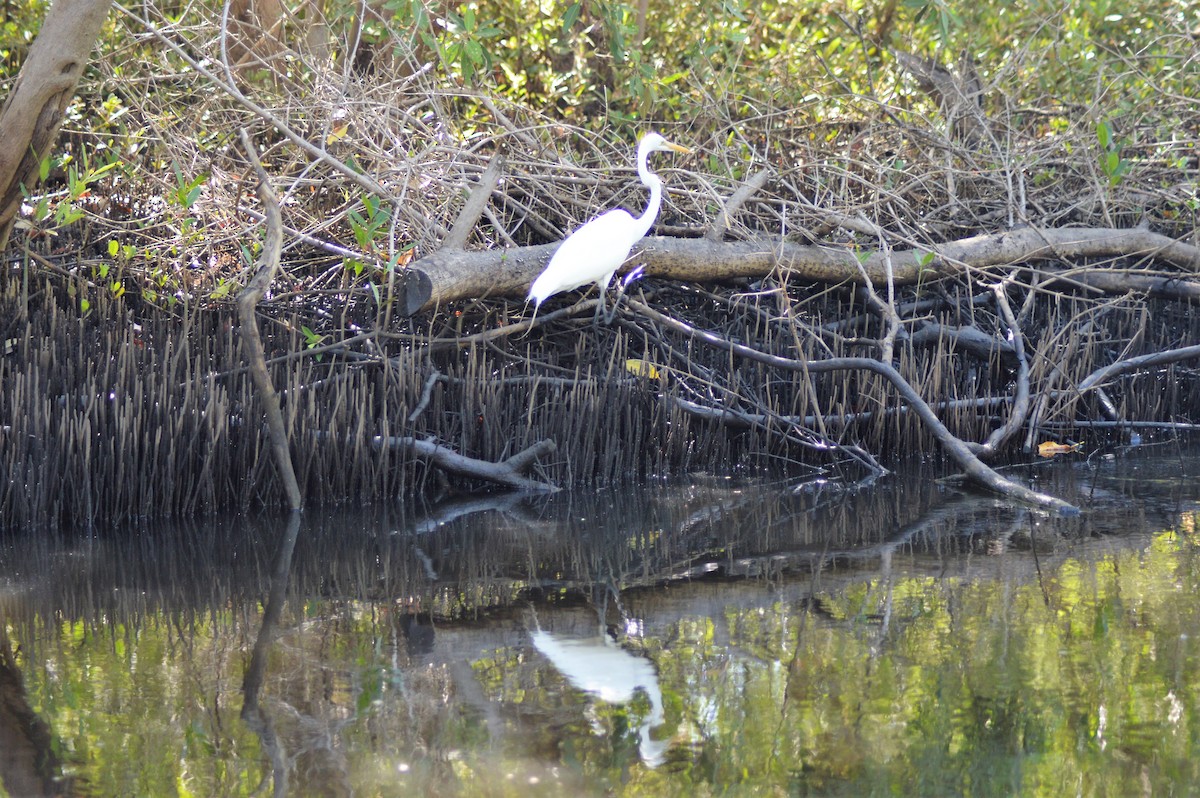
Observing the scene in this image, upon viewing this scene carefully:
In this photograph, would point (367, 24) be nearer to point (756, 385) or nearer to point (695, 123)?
point (695, 123)

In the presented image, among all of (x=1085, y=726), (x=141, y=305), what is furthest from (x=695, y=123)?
(x=1085, y=726)

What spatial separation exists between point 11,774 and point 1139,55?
260 inches

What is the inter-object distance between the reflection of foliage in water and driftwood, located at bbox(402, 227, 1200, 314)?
191cm

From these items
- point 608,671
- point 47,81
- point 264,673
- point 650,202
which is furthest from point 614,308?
point 264,673

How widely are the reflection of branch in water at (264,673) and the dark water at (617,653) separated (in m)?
0.01

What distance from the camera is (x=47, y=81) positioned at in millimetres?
4758

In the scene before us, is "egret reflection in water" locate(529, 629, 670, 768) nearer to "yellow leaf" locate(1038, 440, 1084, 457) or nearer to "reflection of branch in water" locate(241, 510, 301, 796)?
"reflection of branch in water" locate(241, 510, 301, 796)

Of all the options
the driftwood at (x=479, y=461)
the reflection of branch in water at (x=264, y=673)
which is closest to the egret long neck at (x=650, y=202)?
the driftwood at (x=479, y=461)

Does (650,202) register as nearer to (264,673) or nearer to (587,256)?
(587,256)

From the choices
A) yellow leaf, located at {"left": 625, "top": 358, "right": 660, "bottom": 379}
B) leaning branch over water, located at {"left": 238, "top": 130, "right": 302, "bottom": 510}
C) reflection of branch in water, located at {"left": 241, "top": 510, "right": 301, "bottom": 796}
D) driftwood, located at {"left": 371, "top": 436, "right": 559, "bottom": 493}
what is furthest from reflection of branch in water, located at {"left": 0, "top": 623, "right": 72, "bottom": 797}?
yellow leaf, located at {"left": 625, "top": 358, "right": 660, "bottom": 379}

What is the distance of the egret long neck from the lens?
535 centimetres

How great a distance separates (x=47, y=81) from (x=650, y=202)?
8.49 ft

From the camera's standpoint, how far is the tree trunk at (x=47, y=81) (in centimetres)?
476

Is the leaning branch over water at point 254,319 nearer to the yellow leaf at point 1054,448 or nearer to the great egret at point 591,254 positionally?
the great egret at point 591,254
